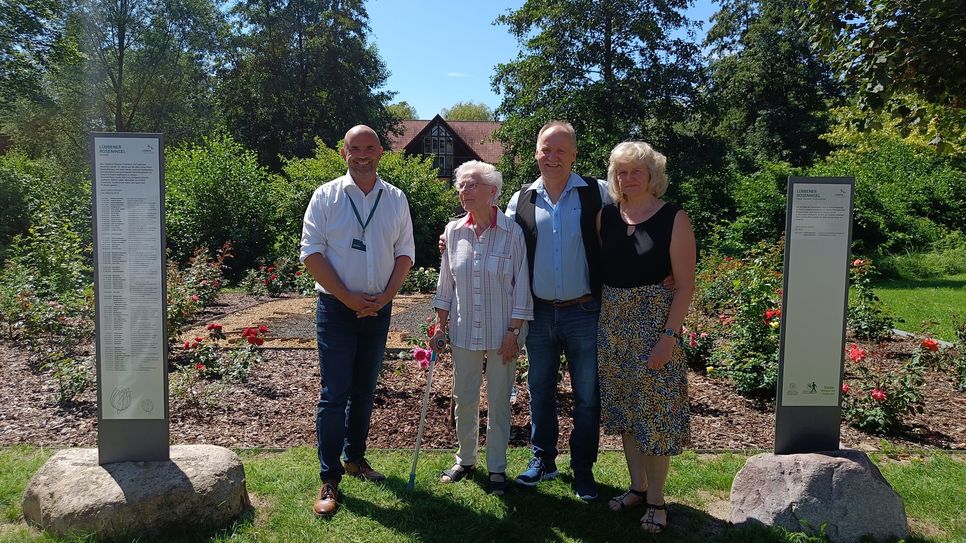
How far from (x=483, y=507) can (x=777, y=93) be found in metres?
29.4

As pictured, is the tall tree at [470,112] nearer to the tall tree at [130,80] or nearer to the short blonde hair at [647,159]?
the tall tree at [130,80]

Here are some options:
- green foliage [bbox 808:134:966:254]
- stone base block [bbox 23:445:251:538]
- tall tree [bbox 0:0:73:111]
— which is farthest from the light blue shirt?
tall tree [bbox 0:0:73:111]

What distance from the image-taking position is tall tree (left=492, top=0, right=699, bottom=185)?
809 inches

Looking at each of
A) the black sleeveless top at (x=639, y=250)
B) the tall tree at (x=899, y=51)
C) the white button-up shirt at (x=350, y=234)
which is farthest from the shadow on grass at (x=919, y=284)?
the white button-up shirt at (x=350, y=234)

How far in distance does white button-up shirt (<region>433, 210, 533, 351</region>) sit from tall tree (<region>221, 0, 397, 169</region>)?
1219 inches

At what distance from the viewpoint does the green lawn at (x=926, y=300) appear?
916cm

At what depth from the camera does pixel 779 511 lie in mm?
3318

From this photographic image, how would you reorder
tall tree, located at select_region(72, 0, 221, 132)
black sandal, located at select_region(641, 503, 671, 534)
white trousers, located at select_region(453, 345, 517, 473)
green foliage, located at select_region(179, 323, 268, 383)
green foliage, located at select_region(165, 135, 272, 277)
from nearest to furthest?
1. black sandal, located at select_region(641, 503, 671, 534)
2. white trousers, located at select_region(453, 345, 517, 473)
3. green foliage, located at select_region(179, 323, 268, 383)
4. green foliage, located at select_region(165, 135, 272, 277)
5. tall tree, located at select_region(72, 0, 221, 132)

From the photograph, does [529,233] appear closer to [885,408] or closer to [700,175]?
[885,408]

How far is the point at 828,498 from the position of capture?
328cm

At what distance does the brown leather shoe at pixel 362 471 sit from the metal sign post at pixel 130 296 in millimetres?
1008

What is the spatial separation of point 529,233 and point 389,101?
34.9 metres

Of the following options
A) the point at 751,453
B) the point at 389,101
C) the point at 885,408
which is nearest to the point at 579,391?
the point at 751,453

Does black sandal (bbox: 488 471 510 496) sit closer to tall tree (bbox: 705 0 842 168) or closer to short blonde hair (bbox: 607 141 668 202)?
short blonde hair (bbox: 607 141 668 202)
